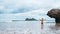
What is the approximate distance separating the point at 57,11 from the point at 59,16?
4.22 feet

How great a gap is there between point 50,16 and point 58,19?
6.65ft

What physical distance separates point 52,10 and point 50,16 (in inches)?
59.6

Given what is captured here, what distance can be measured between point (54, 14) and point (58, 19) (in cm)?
152

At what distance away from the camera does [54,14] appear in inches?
1715

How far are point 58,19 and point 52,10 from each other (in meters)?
2.57

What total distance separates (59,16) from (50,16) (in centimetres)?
214

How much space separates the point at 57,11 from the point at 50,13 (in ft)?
5.89

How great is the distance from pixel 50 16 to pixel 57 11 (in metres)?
2.04

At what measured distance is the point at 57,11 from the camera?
4362 centimetres

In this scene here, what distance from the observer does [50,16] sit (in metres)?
44.0

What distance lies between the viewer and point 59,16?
43.4 metres

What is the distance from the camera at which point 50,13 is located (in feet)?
142
